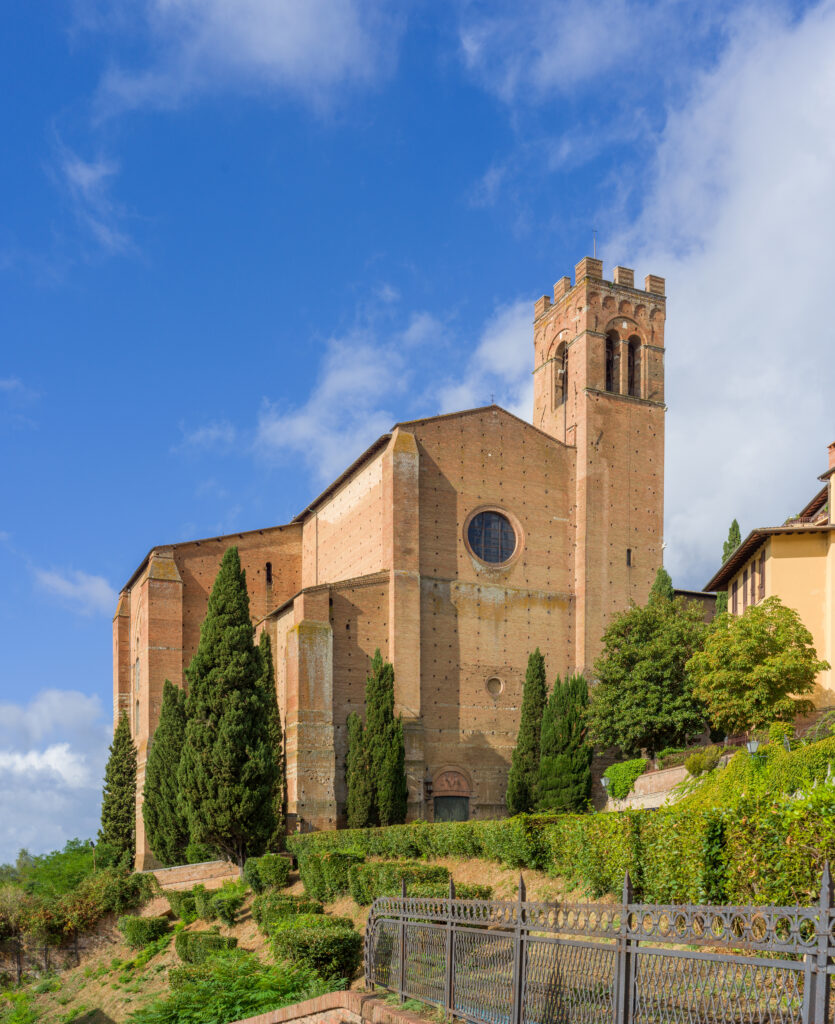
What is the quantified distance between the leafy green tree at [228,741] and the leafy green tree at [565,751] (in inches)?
351

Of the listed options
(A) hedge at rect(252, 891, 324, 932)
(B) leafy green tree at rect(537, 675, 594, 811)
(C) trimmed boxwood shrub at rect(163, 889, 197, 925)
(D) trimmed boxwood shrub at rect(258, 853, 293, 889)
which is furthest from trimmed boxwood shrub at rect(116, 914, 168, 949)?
(B) leafy green tree at rect(537, 675, 594, 811)

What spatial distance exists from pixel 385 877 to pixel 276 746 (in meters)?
13.5

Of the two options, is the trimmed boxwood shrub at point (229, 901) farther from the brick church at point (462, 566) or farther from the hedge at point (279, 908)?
the brick church at point (462, 566)

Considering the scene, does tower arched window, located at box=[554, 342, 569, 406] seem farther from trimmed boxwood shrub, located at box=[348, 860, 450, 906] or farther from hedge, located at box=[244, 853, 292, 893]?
trimmed boxwood shrub, located at box=[348, 860, 450, 906]

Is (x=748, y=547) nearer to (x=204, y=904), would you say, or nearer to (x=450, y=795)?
(x=450, y=795)

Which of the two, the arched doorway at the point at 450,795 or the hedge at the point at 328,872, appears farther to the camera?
the arched doorway at the point at 450,795

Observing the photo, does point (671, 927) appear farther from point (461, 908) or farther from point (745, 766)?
point (745, 766)

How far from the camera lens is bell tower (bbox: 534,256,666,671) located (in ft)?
119

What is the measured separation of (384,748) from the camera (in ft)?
101

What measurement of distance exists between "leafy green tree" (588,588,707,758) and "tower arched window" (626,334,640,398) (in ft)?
33.3

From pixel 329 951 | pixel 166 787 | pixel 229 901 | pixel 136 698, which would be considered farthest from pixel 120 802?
pixel 329 951

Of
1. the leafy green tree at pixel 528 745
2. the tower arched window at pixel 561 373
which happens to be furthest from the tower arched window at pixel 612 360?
the leafy green tree at pixel 528 745

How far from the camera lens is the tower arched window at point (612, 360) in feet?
126

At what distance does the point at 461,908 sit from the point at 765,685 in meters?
17.5
